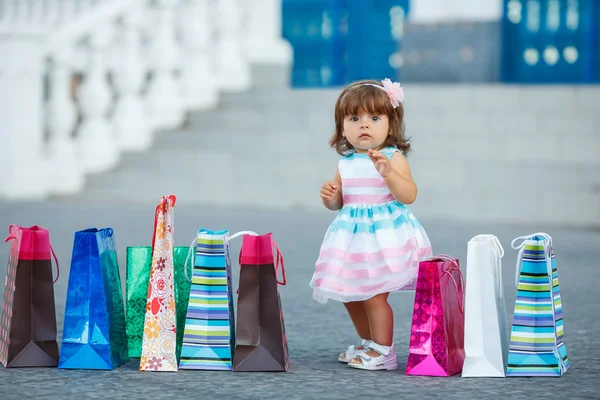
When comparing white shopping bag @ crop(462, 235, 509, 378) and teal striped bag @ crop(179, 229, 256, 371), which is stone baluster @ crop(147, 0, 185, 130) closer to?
teal striped bag @ crop(179, 229, 256, 371)

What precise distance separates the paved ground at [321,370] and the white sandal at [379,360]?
35 millimetres

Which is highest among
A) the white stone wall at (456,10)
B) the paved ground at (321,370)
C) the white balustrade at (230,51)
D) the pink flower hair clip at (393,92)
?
the white stone wall at (456,10)

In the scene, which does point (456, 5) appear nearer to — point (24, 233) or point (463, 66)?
point (463, 66)

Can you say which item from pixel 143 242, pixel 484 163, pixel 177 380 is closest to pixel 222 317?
pixel 177 380

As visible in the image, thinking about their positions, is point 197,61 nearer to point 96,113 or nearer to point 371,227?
point 96,113

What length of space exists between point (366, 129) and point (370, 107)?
70 millimetres

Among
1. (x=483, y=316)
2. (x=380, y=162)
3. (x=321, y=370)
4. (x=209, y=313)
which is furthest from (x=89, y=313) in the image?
(x=483, y=316)

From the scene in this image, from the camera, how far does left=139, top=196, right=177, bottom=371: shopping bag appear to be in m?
3.02

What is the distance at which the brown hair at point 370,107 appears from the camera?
3242 millimetres

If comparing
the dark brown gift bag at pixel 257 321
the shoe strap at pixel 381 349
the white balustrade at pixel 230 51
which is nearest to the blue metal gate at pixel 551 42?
the white balustrade at pixel 230 51

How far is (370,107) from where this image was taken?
3.24 m

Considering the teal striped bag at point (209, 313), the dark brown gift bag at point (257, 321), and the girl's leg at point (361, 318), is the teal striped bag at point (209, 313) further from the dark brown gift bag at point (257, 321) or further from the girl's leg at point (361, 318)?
the girl's leg at point (361, 318)

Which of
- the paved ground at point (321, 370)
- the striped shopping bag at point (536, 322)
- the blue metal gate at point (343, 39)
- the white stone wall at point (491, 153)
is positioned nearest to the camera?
the paved ground at point (321, 370)

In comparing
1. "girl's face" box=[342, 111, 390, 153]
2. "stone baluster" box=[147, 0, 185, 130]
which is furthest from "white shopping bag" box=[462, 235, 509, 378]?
"stone baluster" box=[147, 0, 185, 130]
